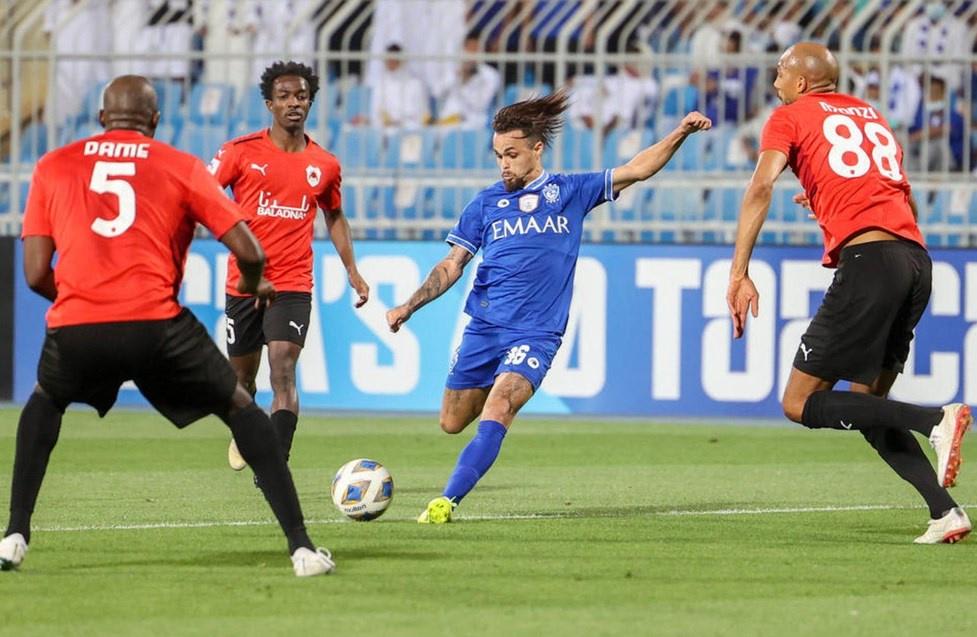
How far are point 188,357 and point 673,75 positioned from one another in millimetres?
10061

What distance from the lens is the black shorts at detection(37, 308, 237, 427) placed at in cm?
656

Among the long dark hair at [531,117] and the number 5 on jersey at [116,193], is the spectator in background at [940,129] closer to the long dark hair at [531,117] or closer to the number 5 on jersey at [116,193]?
the long dark hair at [531,117]

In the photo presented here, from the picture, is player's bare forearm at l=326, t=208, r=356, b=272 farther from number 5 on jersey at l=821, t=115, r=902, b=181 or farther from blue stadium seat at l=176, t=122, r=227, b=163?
blue stadium seat at l=176, t=122, r=227, b=163

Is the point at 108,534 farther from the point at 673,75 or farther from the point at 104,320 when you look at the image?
the point at 673,75

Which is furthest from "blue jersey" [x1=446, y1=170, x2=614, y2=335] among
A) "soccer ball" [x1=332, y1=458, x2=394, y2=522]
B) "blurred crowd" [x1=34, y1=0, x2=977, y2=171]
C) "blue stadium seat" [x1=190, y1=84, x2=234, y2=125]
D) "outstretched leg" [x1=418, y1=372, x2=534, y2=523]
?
"blue stadium seat" [x1=190, y1=84, x2=234, y2=125]

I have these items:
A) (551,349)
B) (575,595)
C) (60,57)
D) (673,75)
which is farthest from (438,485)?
(60,57)

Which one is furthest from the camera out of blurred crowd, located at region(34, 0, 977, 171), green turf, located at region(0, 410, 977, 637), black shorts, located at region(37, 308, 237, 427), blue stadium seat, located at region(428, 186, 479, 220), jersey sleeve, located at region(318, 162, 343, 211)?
blue stadium seat, located at region(428, 186, 479, 220)

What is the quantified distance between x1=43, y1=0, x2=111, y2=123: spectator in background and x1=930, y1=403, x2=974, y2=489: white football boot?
1070 centimetres

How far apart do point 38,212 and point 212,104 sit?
398 inches

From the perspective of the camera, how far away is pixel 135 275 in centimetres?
659

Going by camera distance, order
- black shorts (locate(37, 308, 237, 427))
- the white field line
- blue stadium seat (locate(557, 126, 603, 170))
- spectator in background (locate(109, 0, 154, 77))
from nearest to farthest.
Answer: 1. black shorts (locate(37, 308, 237, 427))
2. the white field line
3. blue stadium seat (locate(557, 126, 603, 170))
4. spectator in background (locate(109, 0, 154, 77))

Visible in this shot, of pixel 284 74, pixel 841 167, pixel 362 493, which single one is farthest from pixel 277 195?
pixel 841 167

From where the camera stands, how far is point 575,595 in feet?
21.2

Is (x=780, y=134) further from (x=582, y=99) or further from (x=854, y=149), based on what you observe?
(x=582, y=99)
